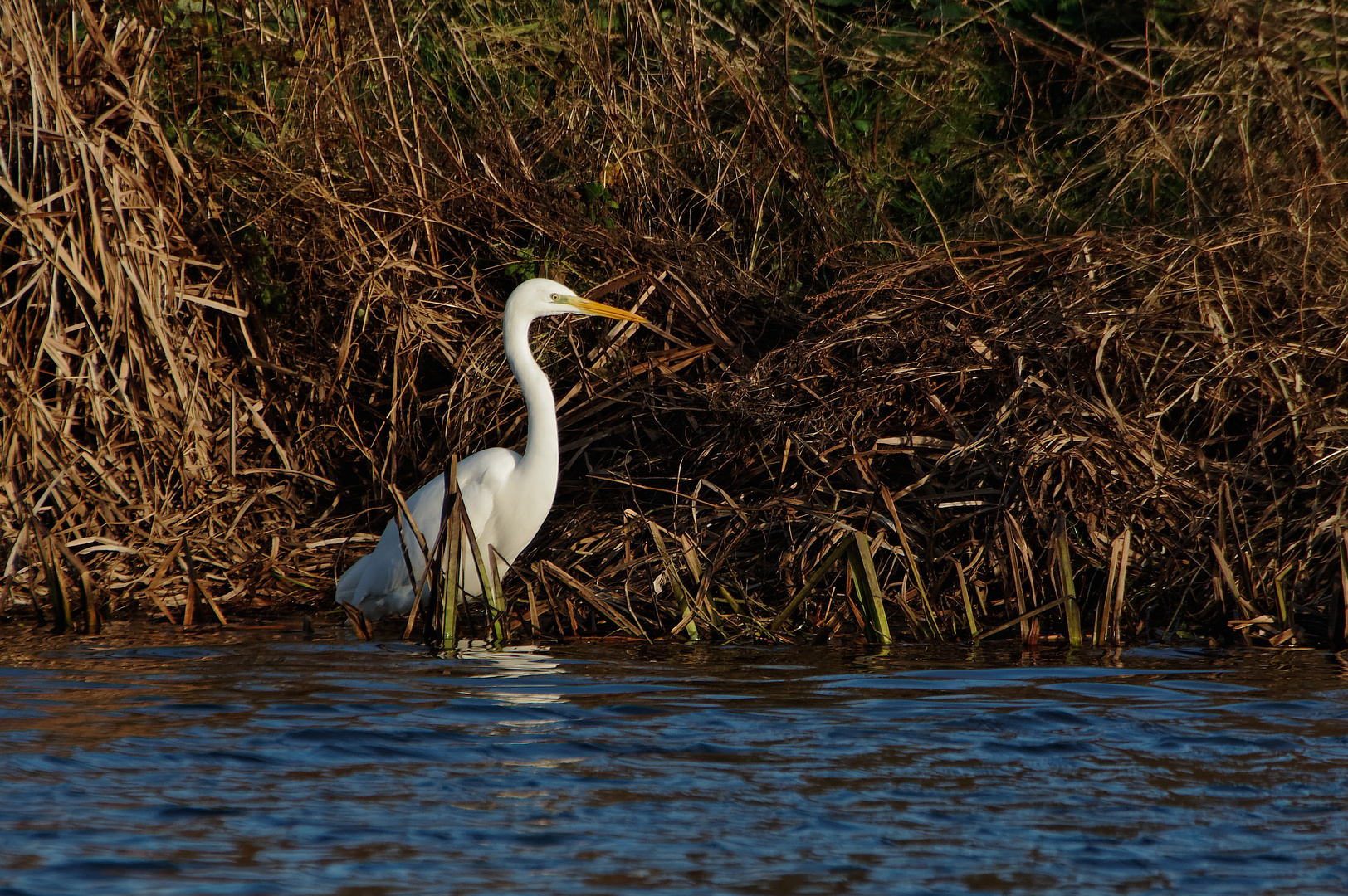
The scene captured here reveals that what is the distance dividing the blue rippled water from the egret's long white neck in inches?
41.2

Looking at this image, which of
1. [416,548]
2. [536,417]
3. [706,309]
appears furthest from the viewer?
[706,309]

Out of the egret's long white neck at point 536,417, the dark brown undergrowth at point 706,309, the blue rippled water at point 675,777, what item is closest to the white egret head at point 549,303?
the egret's long white neck at point 536,417

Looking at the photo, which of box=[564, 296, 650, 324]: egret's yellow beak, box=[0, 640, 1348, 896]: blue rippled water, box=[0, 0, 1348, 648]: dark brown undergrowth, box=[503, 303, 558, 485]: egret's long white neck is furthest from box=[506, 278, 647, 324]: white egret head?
box=[0, 640, 1348, 896]: blue rippled water

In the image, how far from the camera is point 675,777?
309 cm

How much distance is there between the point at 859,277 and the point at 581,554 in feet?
5.63

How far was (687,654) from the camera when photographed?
176 inches

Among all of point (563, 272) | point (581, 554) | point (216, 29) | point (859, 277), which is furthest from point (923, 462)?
point (216, 29)

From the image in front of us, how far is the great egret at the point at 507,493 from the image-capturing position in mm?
5207

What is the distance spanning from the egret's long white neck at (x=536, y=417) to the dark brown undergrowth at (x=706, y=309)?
37cm

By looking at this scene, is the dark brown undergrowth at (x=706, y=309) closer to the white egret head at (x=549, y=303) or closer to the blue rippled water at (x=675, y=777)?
the white egret head at (x=549, y=303)

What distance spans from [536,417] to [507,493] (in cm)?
31

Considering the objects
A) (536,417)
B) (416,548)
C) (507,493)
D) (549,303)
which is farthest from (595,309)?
(416,548)

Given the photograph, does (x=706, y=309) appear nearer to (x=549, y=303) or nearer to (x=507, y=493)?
(x=549, y=303)

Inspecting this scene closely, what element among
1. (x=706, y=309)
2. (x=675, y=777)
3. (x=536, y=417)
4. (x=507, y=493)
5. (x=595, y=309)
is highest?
(x=706, y=309)
